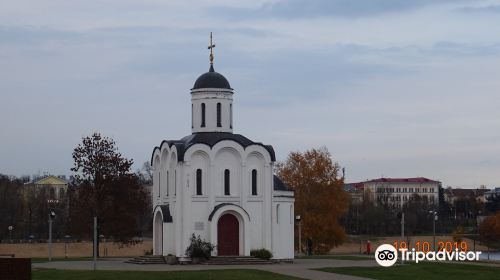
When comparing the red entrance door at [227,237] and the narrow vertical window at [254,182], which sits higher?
the narrow vertical window at [254,182]

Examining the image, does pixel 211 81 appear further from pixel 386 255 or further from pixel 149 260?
pixel 386 255

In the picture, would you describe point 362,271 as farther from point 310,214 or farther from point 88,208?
point 310,214

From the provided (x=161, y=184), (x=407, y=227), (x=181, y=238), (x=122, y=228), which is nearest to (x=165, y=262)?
(x=181, y=238)

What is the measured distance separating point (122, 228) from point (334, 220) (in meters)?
21.0

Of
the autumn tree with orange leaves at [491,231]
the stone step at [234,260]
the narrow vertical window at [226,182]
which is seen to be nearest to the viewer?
the stone step at [234,260]

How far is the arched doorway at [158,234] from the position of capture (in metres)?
64.8

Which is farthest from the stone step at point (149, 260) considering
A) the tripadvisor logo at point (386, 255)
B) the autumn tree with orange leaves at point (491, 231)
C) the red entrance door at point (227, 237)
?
the autumn tree with orange leaves at point (491, 231)

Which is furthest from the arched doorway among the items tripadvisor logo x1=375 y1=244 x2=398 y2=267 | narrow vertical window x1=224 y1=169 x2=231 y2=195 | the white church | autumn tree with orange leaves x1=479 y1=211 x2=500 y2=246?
autumn tree with orange leaves x1=479 y1=211 x2=500 y2=246

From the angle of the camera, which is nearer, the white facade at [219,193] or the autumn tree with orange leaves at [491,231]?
the white facade at [219,193]

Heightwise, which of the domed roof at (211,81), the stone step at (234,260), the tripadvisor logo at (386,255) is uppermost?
the domed roof at (211,81)

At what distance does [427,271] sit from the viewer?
161 ft

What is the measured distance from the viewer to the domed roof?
6569 cm

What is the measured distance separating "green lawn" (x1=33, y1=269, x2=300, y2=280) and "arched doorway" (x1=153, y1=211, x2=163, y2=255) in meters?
15.1

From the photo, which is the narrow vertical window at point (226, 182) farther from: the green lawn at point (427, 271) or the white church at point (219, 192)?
the green lawn at point (427, 271)
